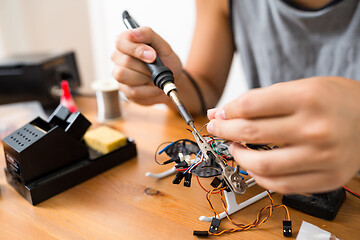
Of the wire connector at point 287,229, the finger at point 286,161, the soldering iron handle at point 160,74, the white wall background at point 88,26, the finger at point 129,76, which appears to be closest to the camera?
the finger at point 286,161

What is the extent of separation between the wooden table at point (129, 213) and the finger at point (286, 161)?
13 cm

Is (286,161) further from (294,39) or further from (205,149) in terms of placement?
(294,39)

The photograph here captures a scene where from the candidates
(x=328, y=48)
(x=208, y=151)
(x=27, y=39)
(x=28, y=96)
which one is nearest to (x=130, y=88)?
(x=208, y=151)

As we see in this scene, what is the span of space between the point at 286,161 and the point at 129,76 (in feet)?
1.33

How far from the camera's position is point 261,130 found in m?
0.33

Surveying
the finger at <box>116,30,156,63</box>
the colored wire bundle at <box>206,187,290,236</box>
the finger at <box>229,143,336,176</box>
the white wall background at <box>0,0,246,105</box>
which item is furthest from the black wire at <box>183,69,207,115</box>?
the white wall background at <box>0,0,246,105</box>

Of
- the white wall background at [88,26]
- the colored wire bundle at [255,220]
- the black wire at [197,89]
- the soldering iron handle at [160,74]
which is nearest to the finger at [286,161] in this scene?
the colored wire bundle at [255,220]

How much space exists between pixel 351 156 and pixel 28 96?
2.95 feet

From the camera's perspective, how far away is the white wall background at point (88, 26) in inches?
63.5

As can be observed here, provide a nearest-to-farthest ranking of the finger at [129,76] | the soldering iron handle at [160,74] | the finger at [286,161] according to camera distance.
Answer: the finger at [286,161] → the soldering iron handle at [160,74] → the finger at [129,76]

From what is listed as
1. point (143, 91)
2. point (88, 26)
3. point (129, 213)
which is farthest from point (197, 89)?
point (88, 26)

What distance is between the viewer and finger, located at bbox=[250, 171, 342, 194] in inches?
12.3

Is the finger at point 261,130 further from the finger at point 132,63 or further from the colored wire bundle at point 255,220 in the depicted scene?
the finger at point 132,63

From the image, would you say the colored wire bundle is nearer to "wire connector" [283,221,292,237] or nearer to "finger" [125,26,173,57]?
"wire connector" [283,221,292,237]
